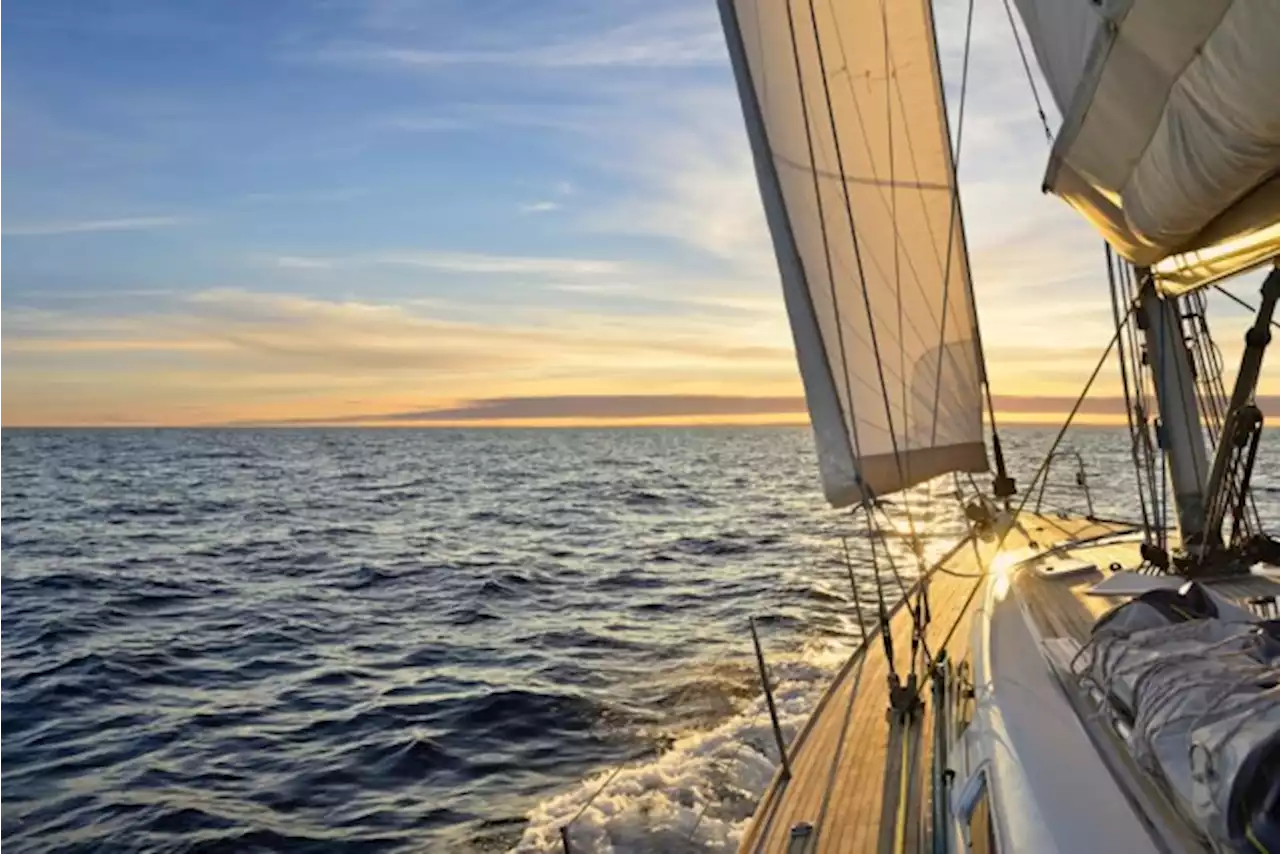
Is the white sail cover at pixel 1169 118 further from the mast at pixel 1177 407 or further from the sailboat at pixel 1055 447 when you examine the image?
the mast at pixel 1177 407

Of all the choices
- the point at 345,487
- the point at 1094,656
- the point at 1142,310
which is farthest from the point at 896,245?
the point at 345,487

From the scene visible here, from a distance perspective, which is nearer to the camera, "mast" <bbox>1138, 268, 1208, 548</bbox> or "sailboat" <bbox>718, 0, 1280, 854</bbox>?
"sailboat" <bbox>718, 0, 1280, 854</bbox>

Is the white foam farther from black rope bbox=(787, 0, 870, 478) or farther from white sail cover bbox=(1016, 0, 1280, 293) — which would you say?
white sail cover bbox=(1016, 0, 1280, 293)

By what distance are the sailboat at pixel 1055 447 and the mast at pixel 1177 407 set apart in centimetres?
2

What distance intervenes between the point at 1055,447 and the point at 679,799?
4450 mm

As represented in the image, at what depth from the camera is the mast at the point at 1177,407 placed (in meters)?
7.65

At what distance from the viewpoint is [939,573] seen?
13.3 metres

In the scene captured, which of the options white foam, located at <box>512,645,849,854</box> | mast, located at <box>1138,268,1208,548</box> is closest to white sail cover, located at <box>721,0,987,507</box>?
mast, located at <box>1138,268,1208,548</box>

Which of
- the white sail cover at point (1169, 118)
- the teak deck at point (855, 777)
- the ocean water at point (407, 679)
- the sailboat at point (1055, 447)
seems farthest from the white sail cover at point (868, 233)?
the white sail cover at point (1169, 118)

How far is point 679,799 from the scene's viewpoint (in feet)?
28.3

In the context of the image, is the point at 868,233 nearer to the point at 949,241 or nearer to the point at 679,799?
the point at 949,241

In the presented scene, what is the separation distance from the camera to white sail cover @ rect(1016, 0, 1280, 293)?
2.48 m

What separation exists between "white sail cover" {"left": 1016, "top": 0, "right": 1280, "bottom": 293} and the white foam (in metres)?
5.41

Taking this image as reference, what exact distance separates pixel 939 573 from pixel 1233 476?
646 cm
